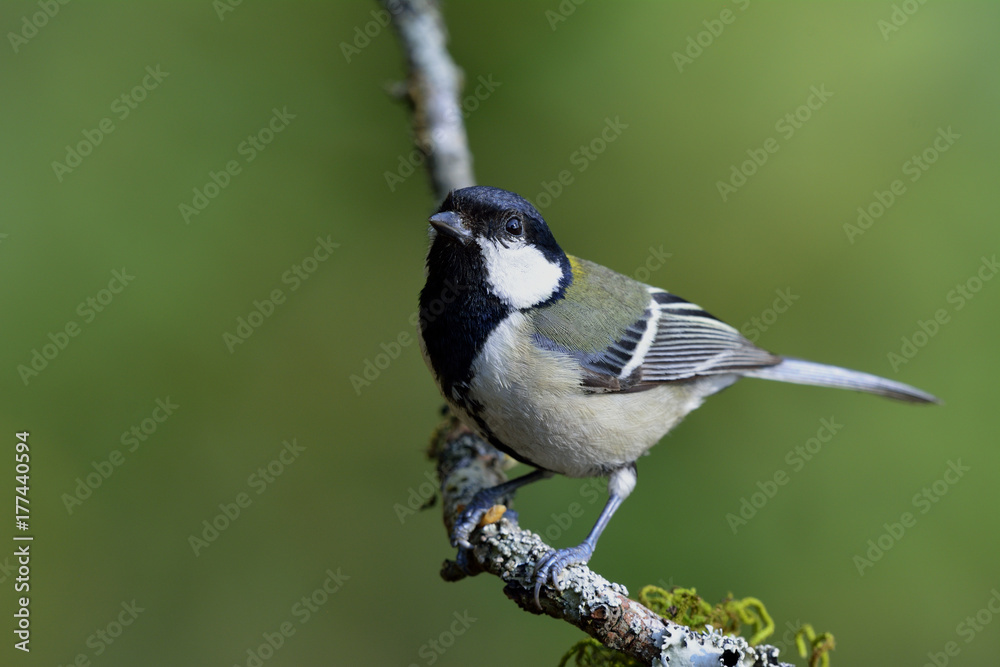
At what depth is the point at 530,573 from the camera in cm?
204

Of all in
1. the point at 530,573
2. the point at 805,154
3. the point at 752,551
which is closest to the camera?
the point at 530,573

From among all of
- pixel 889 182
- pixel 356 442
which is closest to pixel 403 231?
pixel 356 442

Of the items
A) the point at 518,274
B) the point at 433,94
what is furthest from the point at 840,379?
the point at 433,94

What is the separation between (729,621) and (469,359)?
103cm

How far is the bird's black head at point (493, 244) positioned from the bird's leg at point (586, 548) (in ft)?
2.24

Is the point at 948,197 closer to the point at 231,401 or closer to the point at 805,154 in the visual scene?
the point at 805,154

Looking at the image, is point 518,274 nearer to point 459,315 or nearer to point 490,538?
point 459,315

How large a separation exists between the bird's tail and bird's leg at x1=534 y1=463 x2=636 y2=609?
0.69 meters

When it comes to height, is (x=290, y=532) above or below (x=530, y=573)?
below

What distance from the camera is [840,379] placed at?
2.89 metres

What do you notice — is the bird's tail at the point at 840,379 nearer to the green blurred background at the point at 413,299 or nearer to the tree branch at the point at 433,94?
the green blurred background at the point at 413,299

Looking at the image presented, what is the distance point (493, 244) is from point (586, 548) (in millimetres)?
980

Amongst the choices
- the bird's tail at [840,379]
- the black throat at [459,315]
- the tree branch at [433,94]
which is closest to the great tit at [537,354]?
the black throat at [459,315]

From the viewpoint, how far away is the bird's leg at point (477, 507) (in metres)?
2.31
